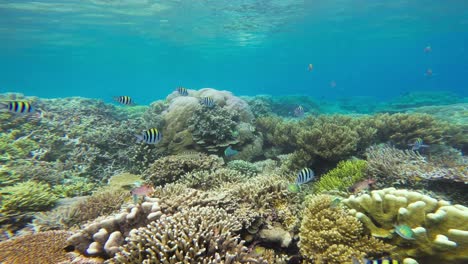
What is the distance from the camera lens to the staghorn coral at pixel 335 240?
11.3ft

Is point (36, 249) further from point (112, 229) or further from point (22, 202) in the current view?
point (22, 202)

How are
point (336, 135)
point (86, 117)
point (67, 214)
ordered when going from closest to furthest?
point (67, 214), point (336, 135), point (86, 117)

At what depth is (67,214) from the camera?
5.35 meters

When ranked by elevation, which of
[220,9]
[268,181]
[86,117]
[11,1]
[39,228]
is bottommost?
[39,228]

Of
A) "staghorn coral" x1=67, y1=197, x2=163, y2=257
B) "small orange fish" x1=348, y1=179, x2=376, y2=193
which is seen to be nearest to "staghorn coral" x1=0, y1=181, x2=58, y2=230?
"staghorn coral" x1=67, y1=197, x2=163, y2=257

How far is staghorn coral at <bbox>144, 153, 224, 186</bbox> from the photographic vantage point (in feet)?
21.3

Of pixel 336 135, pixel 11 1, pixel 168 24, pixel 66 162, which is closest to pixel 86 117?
pixel 66 162

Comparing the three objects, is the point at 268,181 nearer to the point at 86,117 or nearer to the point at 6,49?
the point at 86,117

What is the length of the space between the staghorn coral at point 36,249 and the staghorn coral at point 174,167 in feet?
8.18

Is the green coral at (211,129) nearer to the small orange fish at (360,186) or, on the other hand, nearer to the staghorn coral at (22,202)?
the small orange fish at (360,186)

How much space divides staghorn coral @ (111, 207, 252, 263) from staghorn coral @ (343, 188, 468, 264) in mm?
2042

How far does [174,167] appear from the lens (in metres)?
6.60

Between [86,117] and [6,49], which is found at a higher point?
[6,49]

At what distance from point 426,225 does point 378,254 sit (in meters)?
0.76
